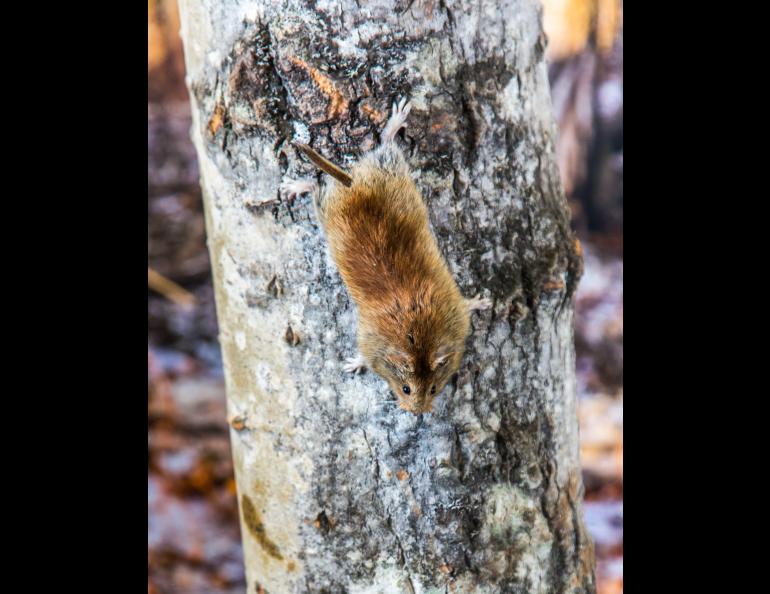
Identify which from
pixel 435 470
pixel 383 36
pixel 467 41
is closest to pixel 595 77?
pixel 467 41

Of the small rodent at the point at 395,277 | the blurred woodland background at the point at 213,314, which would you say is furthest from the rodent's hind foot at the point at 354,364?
the blurred woodland background at the point at 213,314

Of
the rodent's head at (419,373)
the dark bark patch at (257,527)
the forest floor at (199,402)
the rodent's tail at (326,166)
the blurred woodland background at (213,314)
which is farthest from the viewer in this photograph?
the forest floor at (199,402)

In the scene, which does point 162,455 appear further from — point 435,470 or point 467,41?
point 467,41

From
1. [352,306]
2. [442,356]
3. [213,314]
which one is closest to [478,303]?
[442,356]

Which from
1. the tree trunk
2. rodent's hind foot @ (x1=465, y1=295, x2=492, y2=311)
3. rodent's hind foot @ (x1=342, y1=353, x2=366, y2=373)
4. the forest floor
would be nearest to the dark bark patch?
the tree trunk

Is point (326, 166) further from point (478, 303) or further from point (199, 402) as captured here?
point (199, 402)

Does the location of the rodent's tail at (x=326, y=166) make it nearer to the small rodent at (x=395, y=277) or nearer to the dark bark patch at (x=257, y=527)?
the small rodent at (x=395, y=277)
